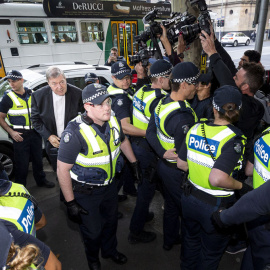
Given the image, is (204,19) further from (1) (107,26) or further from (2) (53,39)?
(1) (107,26)

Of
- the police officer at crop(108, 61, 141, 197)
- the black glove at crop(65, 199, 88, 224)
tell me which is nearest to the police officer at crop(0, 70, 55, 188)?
the police officer at crop(108, 61, 141, 197)

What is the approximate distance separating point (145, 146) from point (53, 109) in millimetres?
1419

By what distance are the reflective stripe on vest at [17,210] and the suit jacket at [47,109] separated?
192 centimetres

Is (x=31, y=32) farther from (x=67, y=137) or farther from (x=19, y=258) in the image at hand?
(x=19, y=258)

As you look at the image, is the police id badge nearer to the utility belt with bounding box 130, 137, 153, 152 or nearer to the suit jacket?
the utility belt with bounding box 130, 137, 153, 152

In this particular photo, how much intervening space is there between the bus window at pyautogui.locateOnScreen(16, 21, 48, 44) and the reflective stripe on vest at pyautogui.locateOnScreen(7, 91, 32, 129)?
567 centimetres

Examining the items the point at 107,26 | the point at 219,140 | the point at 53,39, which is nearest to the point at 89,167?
the point at 219,140

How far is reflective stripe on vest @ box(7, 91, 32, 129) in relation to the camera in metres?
3.79

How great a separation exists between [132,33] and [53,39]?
12.3 feet

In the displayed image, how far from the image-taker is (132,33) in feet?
36.1

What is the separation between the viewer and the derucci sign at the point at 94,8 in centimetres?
853

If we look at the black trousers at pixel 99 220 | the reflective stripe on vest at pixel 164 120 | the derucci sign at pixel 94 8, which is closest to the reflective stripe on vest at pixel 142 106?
the reflective stripe on vest at pixel 164 120

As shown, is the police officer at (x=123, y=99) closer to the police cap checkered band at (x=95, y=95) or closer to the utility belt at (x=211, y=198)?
the police cap checkered band at (x=95, y=95)

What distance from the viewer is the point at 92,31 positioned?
9984 millimetres
